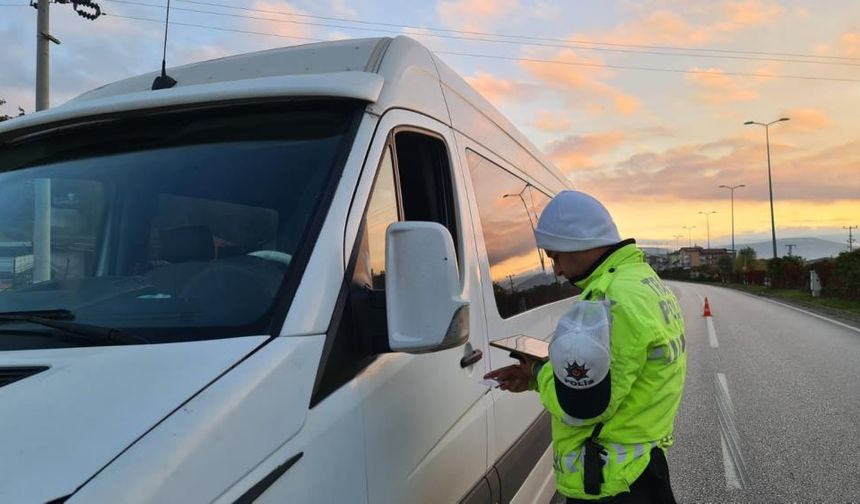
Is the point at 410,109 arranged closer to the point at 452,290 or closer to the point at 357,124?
the point at 357,124

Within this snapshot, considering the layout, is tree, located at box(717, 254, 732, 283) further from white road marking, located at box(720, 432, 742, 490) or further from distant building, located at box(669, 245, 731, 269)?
white road marking, located at box(720, 432, 742, 490)

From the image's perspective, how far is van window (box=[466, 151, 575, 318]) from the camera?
3.25m

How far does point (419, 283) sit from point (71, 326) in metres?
0.90

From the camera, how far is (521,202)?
427 cm

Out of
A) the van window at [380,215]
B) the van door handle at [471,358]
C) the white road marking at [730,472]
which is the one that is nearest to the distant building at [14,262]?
the van window at [380,215]

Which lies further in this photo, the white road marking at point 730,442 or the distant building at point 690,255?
the distant building at point 690,255

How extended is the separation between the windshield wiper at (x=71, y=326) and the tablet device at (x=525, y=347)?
1.22 metres

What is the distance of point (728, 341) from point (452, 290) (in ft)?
46.7

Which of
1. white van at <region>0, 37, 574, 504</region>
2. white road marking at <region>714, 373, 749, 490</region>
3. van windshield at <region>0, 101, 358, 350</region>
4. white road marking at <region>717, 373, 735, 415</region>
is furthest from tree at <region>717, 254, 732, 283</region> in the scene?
van windshield at <region>0, 101, 358, 350</region>

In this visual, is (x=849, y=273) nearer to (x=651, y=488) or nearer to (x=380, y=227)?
(x=651, y=488)

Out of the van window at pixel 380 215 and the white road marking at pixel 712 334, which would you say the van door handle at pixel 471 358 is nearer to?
the van window at pixel 380 215

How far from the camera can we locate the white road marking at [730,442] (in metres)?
5.55

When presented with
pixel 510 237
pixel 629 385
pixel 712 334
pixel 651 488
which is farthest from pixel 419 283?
pixel 712 334

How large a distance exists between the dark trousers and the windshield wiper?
1512mm
